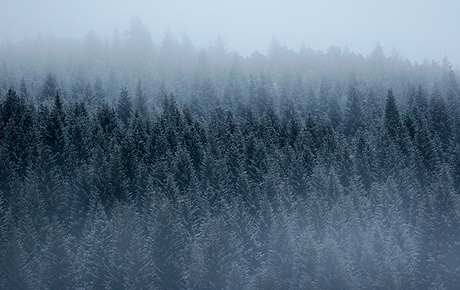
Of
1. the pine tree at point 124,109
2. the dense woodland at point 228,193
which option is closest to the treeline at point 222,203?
the dense woodland at point 228,193

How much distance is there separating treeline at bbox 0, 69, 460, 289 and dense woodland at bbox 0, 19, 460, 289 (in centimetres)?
20

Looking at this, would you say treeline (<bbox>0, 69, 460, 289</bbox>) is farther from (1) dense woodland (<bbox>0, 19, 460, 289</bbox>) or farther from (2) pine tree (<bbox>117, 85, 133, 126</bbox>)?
(2) pine tree (<bbox>117, 85, 133, 126</bbox>)

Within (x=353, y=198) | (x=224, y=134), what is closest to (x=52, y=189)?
(x=224, y=134)

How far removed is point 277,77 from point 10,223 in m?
85.9

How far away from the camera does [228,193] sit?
186 feet

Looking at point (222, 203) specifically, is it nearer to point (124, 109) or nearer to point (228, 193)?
point (228, 193)

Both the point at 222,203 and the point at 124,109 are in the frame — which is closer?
the point at 222,203

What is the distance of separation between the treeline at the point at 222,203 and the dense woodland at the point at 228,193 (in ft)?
0.66

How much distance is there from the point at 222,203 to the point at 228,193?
6.37 meters

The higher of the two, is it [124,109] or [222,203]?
[124,109]

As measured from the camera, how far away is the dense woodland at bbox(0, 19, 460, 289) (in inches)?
1564

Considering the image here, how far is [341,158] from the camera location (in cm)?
6319

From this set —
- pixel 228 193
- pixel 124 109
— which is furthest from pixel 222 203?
pixel 124 109

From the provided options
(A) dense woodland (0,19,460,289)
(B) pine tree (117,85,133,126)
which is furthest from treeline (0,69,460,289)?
(B) pine tree (117,85,133,126)
